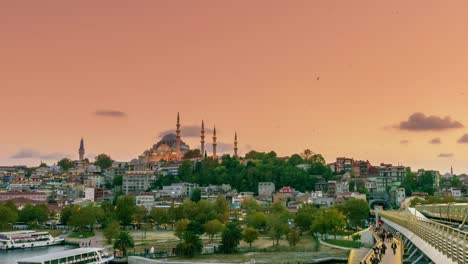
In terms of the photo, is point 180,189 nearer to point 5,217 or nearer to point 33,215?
point 33,215

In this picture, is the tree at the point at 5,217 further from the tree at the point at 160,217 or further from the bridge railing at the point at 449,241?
the bridge railing at the point at 449,241

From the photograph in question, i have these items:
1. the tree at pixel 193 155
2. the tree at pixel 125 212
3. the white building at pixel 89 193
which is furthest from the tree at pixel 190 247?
the tree at pixel 193 155

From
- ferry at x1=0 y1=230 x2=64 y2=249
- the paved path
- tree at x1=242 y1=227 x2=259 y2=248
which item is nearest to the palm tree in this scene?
tree at x1=242 y1=227 x2=259 y2=248

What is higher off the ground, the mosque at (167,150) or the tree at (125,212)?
the mosque at (167,150)

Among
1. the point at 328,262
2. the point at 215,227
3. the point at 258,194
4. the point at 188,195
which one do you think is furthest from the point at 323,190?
the point at 328,262

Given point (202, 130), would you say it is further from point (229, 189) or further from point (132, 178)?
point (229, 189)

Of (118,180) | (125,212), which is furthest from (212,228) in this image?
(118,180)

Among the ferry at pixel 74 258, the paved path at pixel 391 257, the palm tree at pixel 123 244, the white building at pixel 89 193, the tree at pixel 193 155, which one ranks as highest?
the tree at pixel 193 155
